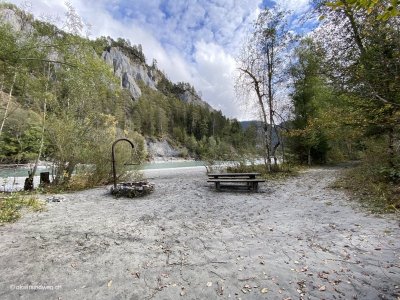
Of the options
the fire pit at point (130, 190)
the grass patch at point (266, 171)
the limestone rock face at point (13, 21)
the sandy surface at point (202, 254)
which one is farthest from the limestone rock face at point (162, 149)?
the sandy surface at point (202, 254)

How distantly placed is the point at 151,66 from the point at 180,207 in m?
151

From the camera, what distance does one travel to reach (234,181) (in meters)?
8.54

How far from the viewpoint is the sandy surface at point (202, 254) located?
8.63 ft

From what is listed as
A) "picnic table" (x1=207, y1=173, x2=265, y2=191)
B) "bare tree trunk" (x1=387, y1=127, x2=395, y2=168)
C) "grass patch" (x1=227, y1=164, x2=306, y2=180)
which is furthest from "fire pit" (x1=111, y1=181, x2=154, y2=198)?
"bare tree trunk" (x1=387, y1=127, x2=395, y2=168)

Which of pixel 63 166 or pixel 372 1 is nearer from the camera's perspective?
pixel 372 1

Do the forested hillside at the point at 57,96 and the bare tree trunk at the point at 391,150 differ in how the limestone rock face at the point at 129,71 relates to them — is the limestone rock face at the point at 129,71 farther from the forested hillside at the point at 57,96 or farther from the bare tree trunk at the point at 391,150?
the bare tree trunk at the point at 391,150

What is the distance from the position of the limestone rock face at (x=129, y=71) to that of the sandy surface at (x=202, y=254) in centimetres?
9384

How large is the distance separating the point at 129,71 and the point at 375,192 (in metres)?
121

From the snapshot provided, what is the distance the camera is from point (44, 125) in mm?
9164

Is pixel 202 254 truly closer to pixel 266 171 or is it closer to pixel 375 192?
pixel 375 192

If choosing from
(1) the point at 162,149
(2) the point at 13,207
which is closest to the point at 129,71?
(1) the point at 162,149

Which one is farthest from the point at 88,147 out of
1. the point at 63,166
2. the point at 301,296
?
the point at 301,296

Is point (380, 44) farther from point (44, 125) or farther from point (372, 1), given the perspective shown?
point (44, 125)

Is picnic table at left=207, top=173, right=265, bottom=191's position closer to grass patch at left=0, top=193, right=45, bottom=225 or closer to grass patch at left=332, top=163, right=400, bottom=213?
grass patch at left=332, top=163, right=400, bottom=213
